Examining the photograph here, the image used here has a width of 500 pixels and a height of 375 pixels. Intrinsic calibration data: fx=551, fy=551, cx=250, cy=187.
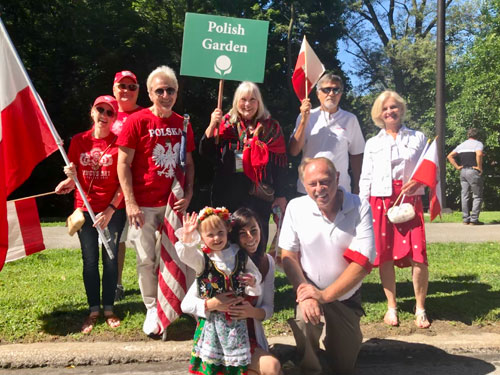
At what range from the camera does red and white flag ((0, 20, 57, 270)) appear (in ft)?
12.6

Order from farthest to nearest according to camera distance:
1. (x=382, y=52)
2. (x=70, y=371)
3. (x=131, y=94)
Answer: (x=382, y=52)
(x=131, y=94)
(x=70, y=371)

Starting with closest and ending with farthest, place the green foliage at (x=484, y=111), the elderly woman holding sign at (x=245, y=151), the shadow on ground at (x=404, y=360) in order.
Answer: the shadow on ground at (x=404, y=360) → the elderly woman holding sign at (x=245, y=151) → the green foliage at (x=484, y=111)

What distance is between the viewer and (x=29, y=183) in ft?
64.1

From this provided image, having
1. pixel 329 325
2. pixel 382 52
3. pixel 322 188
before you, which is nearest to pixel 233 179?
pixel 322 188

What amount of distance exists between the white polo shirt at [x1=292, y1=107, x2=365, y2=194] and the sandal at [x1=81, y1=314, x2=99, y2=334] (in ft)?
6.40

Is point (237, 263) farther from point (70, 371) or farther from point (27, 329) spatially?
point (27, 329)

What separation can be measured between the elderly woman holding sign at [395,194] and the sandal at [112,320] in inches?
84.3

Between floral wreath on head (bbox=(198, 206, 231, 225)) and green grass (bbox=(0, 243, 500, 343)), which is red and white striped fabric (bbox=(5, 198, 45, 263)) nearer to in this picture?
green grass (bbox=(0, 243, 500, 343))

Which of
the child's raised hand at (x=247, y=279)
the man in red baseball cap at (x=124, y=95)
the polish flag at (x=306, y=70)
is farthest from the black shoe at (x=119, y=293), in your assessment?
the polish flag at (x=306, y=70)

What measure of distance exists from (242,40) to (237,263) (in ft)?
6.39

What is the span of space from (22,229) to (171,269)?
120 centimetres

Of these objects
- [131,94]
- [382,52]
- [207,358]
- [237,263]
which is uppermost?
[382,52]

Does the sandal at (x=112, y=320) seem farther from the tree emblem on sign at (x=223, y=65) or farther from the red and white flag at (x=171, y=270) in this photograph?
the tree emblem on sign at (x=223, y=65)

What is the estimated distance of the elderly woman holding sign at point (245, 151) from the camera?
13.6 feet
